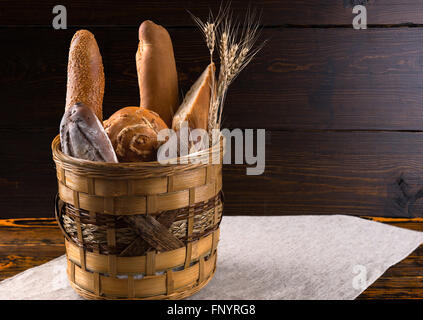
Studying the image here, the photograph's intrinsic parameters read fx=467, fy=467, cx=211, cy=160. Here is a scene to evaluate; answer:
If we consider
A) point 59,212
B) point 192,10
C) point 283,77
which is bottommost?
point 59,212

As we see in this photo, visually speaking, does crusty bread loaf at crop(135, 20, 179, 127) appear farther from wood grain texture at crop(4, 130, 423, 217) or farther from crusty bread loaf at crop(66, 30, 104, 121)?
wood grain texture at crop(4, 130, 423, 217)

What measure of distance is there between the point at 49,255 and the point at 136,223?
0.36m

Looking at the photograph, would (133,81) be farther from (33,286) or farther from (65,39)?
(33,286)

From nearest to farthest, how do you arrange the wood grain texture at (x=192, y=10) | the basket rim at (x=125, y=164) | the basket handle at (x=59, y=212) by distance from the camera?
the basket rim at (x=125, y=164), the basket handle at (x=59, y=212), the wood grain texture at (x=192, y=10)

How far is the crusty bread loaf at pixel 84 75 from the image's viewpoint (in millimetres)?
807

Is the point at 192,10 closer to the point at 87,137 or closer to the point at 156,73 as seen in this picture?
the point at 156,73

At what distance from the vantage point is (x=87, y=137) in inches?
28.2

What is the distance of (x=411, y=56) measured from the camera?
1172mm

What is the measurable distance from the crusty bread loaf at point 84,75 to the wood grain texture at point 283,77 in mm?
339

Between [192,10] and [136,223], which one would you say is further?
[192,10]

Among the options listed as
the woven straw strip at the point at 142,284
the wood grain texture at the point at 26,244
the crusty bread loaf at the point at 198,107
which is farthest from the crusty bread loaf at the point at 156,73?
the wood grain texture at the point at 26,244

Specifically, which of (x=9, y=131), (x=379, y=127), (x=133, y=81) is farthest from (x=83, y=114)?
(x=379, y=127)

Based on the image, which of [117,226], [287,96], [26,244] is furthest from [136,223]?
[287,96]

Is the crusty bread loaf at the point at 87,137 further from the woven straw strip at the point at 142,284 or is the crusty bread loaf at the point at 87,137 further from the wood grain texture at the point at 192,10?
the wood grain texture at the point at 192,10
